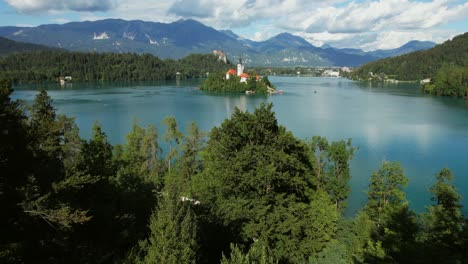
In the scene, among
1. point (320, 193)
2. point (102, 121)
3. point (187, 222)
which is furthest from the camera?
point (102, 121)

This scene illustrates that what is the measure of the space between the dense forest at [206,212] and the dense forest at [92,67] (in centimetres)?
8335

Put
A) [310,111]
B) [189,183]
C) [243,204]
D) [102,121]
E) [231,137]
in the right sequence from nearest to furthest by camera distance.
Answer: [243,204]
[231,137]
[189,183]
[102,121]
[310,111]

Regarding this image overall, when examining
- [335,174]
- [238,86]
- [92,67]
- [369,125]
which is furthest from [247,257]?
[92,67]

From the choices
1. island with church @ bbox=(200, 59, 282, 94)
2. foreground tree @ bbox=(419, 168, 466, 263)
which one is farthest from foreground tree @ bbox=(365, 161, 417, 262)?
island with church @ bbox=(200, 59, 282, 94)

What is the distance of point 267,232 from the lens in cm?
837

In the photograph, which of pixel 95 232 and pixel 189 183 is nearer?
pixel 95 232

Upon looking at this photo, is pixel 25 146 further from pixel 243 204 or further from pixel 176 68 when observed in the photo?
pixel 176 68

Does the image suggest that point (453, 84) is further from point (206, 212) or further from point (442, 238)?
point (206, 212)

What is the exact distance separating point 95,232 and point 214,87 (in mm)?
58822

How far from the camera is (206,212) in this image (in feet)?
29.9

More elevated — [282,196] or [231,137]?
[231,137]

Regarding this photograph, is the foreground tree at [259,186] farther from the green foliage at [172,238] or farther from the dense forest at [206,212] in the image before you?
the green foliage at [172,238]

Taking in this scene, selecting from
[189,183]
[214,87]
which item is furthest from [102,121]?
[214,87]

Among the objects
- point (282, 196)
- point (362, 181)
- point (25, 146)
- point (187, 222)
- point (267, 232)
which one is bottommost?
point (362, 181)
